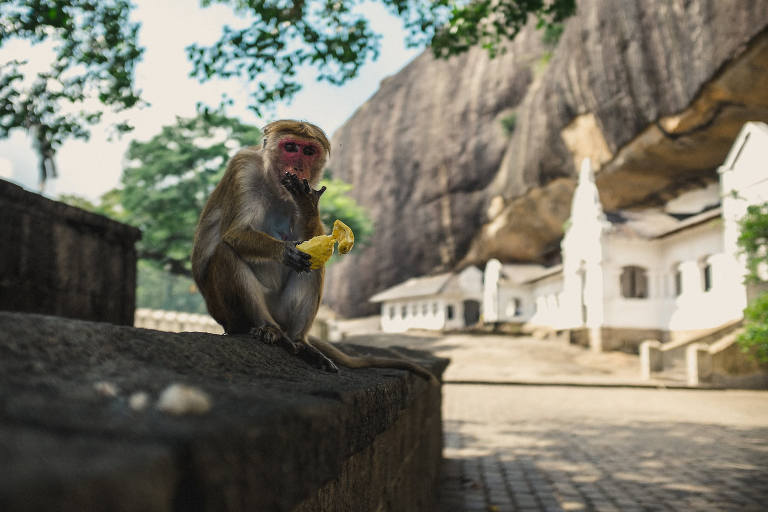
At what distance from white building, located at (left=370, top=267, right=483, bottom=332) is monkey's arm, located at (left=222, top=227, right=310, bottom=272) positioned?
34.9 meters

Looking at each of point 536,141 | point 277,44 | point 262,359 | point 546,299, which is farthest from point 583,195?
point 262,359

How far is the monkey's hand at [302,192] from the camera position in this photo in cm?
277

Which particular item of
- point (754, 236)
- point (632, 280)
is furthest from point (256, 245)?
point (632, 280)

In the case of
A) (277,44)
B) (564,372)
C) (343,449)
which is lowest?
(564,372)

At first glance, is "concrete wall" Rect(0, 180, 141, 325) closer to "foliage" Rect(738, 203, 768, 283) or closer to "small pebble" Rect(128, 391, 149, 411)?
"small pebble" Rect(128, 391, 149, 411)

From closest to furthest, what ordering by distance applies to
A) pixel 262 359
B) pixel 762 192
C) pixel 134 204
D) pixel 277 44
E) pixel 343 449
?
pixel 343 449 → pixel 262 359 → pixel 277 44 → pixel 762 192 → pixel 134 204

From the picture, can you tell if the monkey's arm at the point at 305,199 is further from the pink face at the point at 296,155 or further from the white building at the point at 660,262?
the white building at the point at 660,262

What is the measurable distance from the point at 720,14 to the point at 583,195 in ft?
Result: 28.6

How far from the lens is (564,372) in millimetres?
18891

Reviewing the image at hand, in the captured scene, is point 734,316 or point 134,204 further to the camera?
point 134,204

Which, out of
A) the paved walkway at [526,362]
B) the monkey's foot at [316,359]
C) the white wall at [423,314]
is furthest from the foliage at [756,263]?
the white wall at [423,314]

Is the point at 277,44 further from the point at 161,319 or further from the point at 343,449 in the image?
the point at 161,319

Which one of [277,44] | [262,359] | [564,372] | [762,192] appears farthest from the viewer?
[564,372]

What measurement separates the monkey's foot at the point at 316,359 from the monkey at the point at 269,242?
0.24 feet
